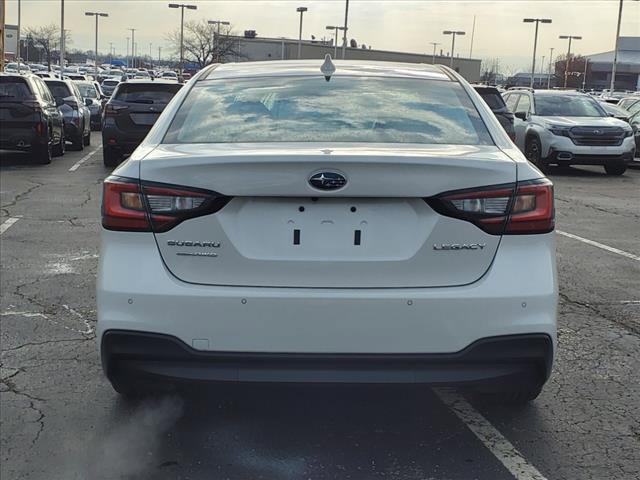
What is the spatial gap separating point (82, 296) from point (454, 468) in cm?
362

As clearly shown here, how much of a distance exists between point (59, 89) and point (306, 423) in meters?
18.6

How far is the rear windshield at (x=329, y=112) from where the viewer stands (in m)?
3.63

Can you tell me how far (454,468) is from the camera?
135 inches

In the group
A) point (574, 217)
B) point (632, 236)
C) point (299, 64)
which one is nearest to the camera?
point (299, 64)

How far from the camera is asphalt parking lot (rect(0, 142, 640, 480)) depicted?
11.2ft

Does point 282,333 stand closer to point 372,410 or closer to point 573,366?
point 372,410

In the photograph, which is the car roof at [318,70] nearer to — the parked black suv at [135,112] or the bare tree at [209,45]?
the parked black suv at [135,112]

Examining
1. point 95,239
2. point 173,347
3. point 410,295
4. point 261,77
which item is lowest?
point 95,239

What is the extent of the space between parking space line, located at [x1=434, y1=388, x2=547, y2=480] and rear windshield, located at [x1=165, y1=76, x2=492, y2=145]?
53.1 inches

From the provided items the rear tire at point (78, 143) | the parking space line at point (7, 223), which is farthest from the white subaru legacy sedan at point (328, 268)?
the rear tire at point (78, 143)

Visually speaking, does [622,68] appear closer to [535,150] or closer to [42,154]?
[535,150]

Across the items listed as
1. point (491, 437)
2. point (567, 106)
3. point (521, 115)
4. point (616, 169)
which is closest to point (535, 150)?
point (521, 115)

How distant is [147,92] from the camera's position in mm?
15711

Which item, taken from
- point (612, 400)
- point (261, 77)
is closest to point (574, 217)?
point (612, 400)
